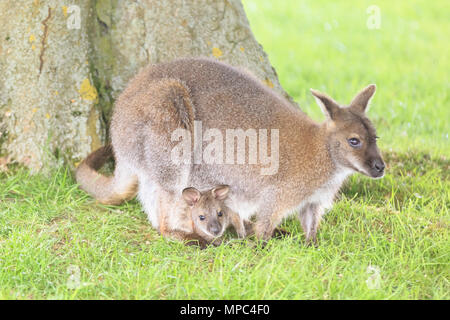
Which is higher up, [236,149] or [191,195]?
[236,149]

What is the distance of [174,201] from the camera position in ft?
16.4

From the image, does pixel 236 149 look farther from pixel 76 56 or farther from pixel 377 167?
pixel 76 56

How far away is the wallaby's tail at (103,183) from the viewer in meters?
5.25

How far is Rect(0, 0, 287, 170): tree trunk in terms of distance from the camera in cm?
553

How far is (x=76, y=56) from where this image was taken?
557cm

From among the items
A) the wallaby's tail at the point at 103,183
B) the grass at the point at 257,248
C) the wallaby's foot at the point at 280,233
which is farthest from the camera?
the wallaby's tail at the point at 103,183

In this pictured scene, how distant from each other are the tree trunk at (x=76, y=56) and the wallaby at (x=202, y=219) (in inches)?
47.3

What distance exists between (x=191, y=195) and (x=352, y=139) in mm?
1386

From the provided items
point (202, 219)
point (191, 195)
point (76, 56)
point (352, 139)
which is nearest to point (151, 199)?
point (191, 195)

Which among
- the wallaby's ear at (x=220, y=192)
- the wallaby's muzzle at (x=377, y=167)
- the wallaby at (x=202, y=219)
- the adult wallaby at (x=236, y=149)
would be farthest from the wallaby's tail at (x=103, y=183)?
the wallaby's muzzle at (x=377, y=167)

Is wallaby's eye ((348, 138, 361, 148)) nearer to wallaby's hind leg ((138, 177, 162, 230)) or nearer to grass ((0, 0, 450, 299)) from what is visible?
grass ((0, 0, 450, 299))

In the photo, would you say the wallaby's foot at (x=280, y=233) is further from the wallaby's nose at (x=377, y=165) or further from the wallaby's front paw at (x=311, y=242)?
the wallaby's nose at (x=377, y=165)
